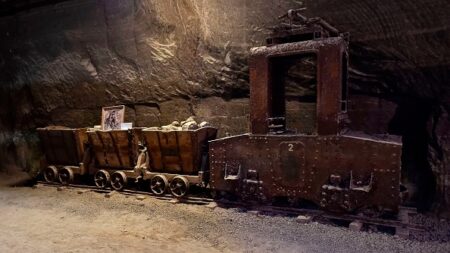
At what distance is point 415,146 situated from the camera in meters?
5.40

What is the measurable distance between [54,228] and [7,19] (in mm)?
8072

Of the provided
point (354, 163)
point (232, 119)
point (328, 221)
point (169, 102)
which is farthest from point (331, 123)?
point (169, 102)

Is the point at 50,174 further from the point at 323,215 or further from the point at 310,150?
the point at 323,215

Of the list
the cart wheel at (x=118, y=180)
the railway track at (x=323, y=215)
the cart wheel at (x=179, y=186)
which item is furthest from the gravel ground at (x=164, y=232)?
the cart wheel at (x=118, y=180)

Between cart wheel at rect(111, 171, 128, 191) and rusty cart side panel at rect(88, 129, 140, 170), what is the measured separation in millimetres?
173

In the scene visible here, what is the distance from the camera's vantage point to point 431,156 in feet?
16.8

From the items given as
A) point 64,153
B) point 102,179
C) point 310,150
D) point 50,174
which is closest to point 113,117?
point 102,179

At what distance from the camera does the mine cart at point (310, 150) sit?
4.47 m

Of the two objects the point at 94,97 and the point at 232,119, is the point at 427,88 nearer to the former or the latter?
the point at 232,119

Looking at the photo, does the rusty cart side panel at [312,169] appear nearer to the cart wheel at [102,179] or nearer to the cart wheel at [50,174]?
the cart wheel at [102,179]

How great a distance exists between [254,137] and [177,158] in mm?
1712

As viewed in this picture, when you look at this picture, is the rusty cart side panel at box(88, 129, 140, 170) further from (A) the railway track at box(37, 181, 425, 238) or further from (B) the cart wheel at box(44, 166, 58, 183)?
(B) the cart wheel at box(44, 166, 58, 183)

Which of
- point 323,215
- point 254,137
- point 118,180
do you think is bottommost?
point 323,215

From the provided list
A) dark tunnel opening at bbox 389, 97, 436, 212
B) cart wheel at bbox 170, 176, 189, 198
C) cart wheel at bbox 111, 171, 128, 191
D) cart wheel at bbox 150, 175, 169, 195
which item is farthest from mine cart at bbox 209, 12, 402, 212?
cart wheel at bbox 111, 171, 128, 191
